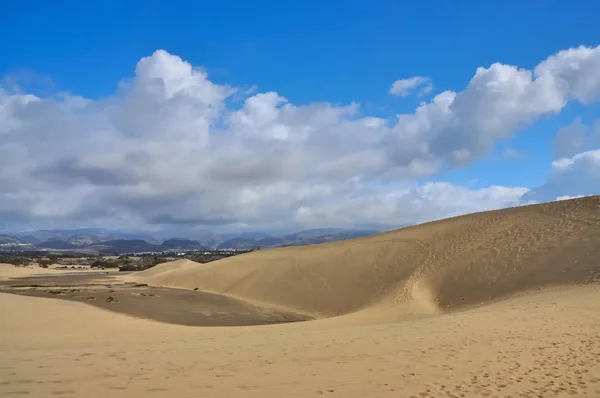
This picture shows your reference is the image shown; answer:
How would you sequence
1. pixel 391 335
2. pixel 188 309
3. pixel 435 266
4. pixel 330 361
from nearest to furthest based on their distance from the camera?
pixel 330 361, pixel 391 335, pixel 188 309, pixel 435 266

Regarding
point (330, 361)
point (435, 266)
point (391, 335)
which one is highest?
point (435, 266)

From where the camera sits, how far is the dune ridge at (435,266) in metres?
26.4

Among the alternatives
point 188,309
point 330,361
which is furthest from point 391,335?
point 188,309

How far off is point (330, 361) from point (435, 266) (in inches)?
874

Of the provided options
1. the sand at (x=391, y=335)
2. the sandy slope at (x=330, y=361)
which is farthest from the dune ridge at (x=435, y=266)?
the sandy slope at (x=330, y=361)

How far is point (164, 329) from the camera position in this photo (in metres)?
20.0

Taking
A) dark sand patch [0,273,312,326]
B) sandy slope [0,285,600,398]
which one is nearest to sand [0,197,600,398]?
sandy slope [0,285,600,398]

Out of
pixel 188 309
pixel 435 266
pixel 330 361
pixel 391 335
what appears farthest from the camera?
pixel 435 266

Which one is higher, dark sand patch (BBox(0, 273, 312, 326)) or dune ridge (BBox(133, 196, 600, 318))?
dune ridge (BBox(133, 196, 600, 318))

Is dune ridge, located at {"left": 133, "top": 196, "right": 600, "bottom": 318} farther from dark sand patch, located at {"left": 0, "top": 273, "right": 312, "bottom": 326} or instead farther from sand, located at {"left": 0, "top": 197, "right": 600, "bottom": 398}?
dark sand patch, located at {"left": 0, "top": 273, "right": 312, "bottom": 326}

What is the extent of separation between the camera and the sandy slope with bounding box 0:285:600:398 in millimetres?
8727

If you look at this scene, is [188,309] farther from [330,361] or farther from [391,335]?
[330,361]

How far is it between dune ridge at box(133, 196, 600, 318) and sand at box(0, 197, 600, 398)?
132mm

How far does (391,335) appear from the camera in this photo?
1495cm
